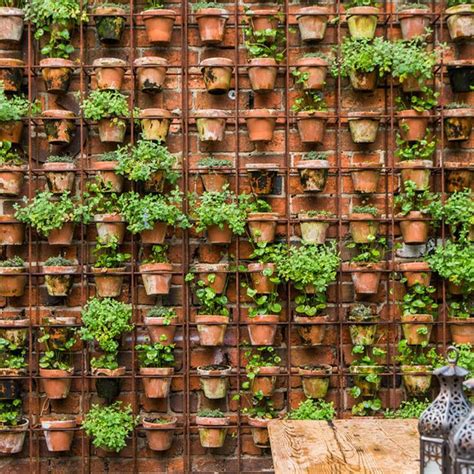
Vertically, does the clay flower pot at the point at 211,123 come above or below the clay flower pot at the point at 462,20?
below

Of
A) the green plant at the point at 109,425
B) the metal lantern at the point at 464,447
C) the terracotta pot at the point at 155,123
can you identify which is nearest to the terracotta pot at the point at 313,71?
the terracotta pot at the point at 155,123

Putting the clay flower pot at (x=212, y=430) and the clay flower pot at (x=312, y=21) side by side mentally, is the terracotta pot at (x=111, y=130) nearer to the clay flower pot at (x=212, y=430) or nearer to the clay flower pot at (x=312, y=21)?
the clay flower pot at (x=312, y=21)

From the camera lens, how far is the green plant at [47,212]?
3482 mm

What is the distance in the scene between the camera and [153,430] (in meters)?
3.53

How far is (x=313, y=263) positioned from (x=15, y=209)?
1302mm

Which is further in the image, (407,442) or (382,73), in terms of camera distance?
(382,73)

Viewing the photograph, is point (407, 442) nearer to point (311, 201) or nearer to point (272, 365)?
point (272, 365)

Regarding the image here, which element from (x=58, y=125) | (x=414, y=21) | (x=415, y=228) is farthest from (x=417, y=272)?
(x=58, y=125)

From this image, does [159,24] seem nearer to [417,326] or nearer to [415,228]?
[415,228]

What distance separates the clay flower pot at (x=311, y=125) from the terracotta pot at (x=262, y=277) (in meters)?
0.57

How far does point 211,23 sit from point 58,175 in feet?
3.01

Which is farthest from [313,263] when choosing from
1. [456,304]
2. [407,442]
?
[407,442]

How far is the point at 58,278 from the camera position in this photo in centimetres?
356

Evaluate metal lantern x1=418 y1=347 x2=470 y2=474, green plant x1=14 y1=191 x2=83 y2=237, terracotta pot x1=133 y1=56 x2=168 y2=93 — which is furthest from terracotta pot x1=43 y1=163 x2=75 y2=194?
metal lantern x1=418 y1=347 x2=470 y2=474
